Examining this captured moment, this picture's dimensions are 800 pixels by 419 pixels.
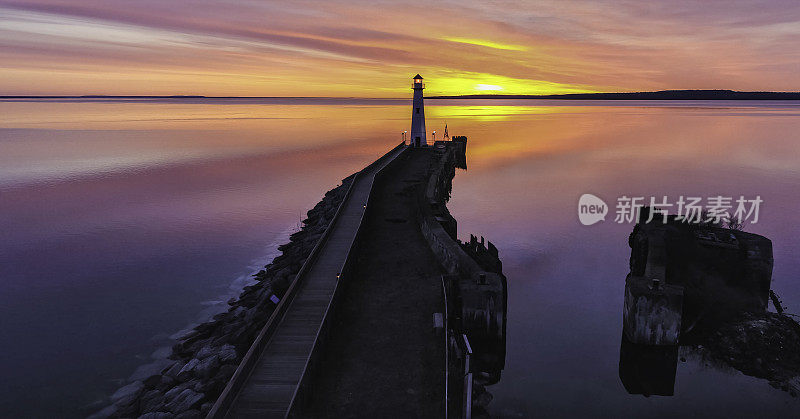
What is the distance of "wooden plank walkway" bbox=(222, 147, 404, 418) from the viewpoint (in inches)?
405

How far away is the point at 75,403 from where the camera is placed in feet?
52.3

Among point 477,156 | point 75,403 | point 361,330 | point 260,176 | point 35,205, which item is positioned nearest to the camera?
point 361,330

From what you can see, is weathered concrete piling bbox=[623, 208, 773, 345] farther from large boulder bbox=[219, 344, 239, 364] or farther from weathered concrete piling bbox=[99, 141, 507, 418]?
large boulder bbox=[219, 344, 239, 364]

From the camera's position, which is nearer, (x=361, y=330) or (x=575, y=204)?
(x=361, y=330)

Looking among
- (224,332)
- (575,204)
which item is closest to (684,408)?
(224,332)

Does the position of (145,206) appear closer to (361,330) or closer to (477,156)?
(361,330)

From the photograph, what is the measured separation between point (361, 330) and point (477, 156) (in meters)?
69.8

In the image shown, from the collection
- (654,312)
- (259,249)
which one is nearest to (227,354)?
(654,312)

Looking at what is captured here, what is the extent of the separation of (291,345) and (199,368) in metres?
4.17

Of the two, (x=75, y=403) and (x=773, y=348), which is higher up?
(x=773, y=348)

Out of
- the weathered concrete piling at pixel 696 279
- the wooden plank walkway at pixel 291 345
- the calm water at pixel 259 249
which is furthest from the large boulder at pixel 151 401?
the weathered concrete piling at pixel 696 279

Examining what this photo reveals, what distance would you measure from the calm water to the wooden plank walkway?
6.70 metres

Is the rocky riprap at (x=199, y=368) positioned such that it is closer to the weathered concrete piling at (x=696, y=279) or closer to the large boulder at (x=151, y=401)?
the large boulder at (x=151, y=401)

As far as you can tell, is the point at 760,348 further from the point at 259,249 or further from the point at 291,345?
the point at 259,249
